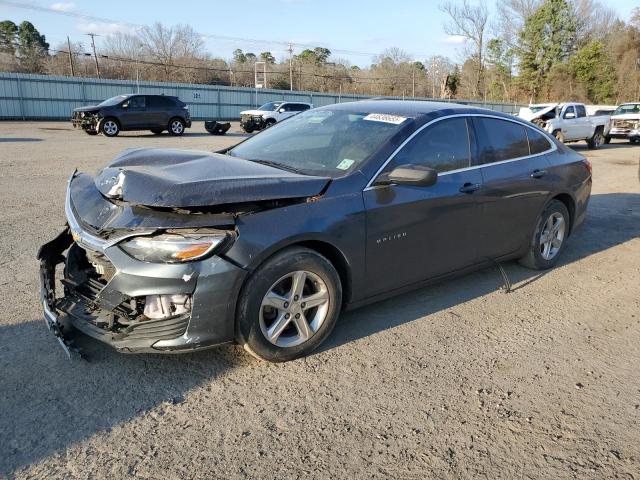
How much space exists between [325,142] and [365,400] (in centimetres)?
206

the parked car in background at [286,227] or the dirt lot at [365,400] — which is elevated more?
the parked car in background at [286,227]

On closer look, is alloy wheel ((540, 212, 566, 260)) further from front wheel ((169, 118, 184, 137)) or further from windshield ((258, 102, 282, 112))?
windshield ((258, 102, 282, 112))

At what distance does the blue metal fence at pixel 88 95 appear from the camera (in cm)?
2820

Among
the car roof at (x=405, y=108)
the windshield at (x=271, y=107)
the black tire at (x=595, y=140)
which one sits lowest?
the black tire at (x=595, y=140)

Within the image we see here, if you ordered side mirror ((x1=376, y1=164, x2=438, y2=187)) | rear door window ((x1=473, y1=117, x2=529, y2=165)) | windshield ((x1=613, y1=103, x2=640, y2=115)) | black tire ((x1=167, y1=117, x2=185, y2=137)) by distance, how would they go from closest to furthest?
1. side mirror ((x1=376, y1=164, x2=438, y2=187))
2. rear door window ((x1=473, y1=117, x2=529, y2=165))
3. black tire ((x1=167, y1=117, x2=185, y2=137))
4. windshield ((x1=613, y1=103, x2=640, y2=115))

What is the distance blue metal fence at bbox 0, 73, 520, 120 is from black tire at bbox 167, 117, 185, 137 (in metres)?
11.5

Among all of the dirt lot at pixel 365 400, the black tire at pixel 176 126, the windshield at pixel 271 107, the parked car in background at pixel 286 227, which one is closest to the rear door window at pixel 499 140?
the parked car in background at pixel 286 227

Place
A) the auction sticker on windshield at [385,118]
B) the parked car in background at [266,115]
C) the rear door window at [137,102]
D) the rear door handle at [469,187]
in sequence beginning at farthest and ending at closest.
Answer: the parked car in background at [266,115] → the rear door window at [137,102] → the rear door handle at [469,187] → the auction sticker on windshield at [385,118]

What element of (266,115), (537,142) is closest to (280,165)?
(537,142)

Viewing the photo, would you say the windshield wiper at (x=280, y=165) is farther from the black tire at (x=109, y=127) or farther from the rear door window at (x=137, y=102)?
the rear door window at (x=137, y=102)

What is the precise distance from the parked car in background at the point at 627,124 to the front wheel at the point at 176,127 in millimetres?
18557

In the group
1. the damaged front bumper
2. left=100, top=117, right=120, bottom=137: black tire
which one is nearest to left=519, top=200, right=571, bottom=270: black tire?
the damaged front bumper

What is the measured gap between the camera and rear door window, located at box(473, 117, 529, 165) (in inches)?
183

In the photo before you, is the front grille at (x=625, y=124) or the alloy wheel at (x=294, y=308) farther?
the front grille at (x=625, y=124)
